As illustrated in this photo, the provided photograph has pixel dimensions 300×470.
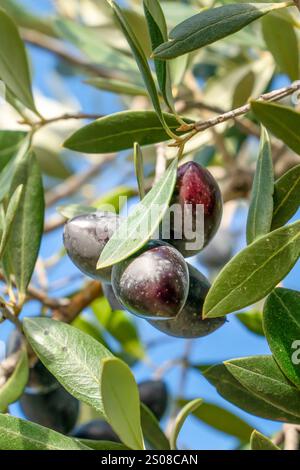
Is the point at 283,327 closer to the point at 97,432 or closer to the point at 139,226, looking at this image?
the point at 139,226

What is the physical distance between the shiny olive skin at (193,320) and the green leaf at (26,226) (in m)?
0.31

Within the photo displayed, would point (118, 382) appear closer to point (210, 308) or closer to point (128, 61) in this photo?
point (210, 308)

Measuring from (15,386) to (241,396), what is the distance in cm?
30

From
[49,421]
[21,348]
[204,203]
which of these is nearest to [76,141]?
[204,203]

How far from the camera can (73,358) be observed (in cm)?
109

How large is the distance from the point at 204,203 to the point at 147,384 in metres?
0.57

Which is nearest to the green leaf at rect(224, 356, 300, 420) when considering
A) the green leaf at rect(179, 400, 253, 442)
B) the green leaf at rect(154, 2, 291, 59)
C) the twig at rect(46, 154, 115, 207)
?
the green leaf at rect(154, 2, 291, 59)

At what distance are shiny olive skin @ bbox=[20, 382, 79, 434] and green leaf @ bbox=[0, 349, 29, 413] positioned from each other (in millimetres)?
167

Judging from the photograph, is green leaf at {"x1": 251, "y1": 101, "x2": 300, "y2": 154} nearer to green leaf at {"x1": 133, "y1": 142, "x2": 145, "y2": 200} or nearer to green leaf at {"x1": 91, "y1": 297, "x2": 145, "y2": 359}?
green leaf at {"x1": 133, "y1": 142, "x2": 145, "y2": 200}

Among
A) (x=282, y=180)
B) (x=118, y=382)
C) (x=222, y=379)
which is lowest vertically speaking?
(x=222, y=379)

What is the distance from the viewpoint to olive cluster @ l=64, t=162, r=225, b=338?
37.7 inches

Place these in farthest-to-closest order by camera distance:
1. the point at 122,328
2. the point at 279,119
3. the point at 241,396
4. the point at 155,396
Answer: the point at 122,328 < the point at 155,396 < the point at 241,396 < the point at 279,119

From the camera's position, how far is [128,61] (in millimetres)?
1739

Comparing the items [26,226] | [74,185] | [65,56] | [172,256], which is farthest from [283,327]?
[65,56]
